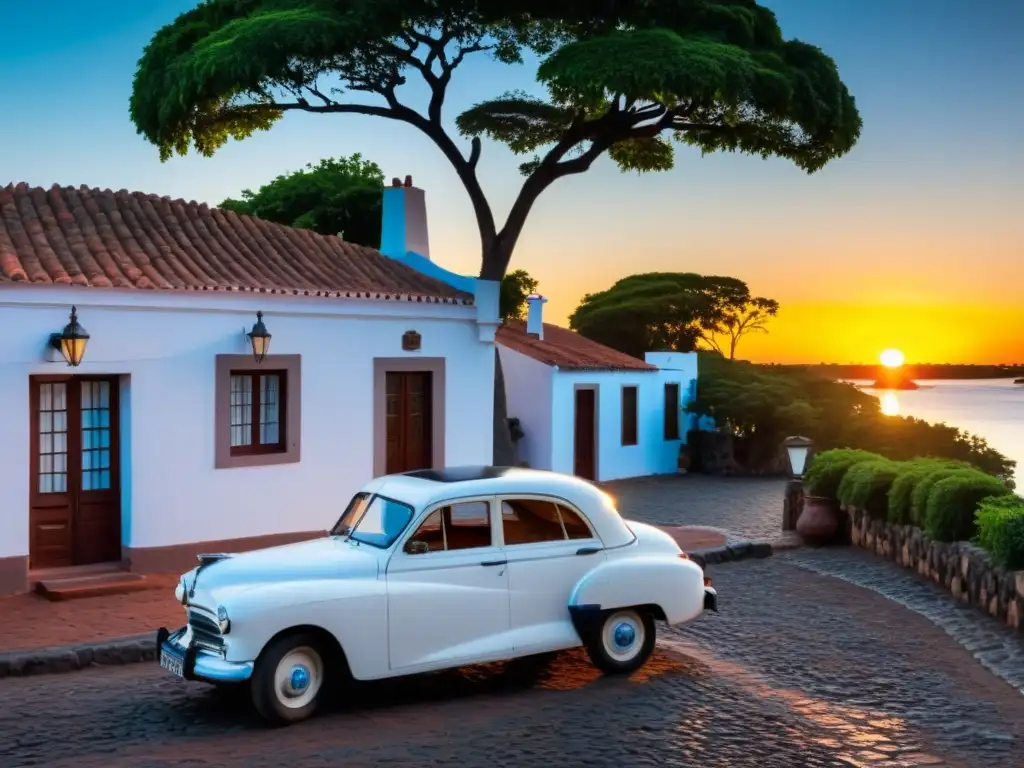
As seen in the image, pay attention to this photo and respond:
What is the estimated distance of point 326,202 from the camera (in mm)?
41406

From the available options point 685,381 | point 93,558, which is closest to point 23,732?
point 93,558

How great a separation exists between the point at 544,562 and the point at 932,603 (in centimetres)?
624

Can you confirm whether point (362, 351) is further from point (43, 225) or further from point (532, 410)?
point (532, 410)

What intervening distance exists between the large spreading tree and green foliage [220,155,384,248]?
13.7 meters

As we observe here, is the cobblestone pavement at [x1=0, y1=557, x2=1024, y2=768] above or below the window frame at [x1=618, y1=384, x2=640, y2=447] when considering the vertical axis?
below

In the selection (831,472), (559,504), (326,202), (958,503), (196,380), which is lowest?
(958,503)

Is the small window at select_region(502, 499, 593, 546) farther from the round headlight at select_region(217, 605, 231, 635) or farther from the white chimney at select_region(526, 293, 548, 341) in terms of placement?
the white chimney at select_region(526, 293, 548, 341)

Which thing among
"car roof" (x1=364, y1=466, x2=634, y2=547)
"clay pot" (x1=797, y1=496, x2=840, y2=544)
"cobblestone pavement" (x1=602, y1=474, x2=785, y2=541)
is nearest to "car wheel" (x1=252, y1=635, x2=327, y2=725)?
"car roof" (x1=364, y1=466, x2=634, y2=547)

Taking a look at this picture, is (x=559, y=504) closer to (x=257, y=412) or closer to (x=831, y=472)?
(x=257, y=412)

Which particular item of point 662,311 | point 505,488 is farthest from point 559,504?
point 662,311

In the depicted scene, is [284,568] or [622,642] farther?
[622,642]

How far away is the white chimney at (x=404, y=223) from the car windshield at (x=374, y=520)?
33.1 ft

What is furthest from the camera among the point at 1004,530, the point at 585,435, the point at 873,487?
the point at 585,435

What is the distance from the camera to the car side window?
8.37 meters
